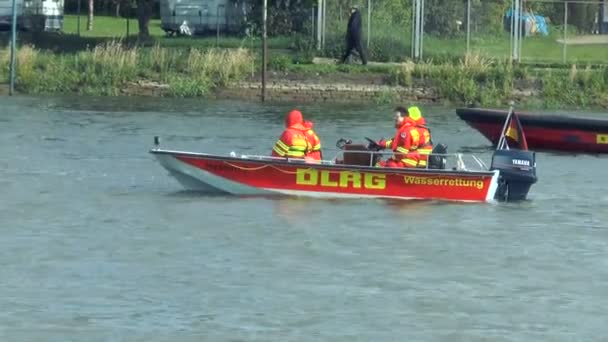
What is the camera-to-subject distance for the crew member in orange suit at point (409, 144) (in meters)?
23.0

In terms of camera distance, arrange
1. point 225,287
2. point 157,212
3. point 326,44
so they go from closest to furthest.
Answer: point 225,287, point 157,212, point 326,44

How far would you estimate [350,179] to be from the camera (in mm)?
23188

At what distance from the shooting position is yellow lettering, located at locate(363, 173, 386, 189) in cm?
2309

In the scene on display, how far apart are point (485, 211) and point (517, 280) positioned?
469cm

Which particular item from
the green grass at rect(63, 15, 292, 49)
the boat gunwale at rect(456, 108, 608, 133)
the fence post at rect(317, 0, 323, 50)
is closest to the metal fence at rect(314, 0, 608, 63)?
the fence post at rect(317, 0, 323, 50)

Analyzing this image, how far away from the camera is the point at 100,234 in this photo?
21.3m

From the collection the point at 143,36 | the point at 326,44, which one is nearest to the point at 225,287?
the point at 326,44

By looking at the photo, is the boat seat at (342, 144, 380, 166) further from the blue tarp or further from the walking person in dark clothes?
the blue tarp

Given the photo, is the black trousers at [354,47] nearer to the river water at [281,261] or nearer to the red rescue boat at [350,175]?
the river water at [281,261]

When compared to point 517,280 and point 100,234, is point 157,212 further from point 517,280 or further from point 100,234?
point 517,280

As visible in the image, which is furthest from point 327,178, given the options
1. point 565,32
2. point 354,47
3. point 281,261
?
point 565,32

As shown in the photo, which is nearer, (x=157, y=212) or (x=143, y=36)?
(x=157, y=212)

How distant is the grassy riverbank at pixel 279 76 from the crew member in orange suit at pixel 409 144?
19.1 meters

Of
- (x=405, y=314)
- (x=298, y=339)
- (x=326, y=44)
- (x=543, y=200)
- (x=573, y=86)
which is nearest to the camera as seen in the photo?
(x=298, y=339)
